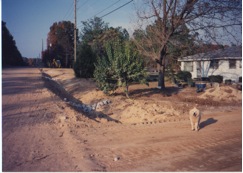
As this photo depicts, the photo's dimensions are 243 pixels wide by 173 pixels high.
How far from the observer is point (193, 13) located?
15.7 metres

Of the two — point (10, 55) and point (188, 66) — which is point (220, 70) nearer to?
point (188, 66)

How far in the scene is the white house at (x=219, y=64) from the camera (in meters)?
24.1

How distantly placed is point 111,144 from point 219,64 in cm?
A: 2119

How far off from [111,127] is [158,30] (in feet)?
32.7

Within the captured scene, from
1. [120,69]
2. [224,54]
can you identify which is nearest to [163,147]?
[120,69]

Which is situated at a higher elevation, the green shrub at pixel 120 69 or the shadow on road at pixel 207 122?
the green shrub at pixel 120 69

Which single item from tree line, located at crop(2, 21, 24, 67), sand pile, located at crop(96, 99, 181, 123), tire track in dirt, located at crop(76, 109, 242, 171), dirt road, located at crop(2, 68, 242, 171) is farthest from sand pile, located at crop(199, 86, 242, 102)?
tree line, located at crop(2, 21, 24, 67)

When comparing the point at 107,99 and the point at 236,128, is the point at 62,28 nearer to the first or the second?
the point at 107,99

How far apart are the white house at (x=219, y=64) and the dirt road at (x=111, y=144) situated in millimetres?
16113

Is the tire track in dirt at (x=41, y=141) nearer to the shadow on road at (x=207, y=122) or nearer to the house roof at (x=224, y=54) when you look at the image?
the shadow on road at (x=207, y=122)

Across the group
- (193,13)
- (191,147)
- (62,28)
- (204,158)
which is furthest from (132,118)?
(62,28)

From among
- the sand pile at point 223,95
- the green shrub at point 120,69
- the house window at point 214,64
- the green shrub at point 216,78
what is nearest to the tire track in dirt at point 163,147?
the green shrub at point 120,69

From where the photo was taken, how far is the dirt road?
5160mm

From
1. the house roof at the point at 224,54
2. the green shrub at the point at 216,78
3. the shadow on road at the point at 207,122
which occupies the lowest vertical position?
the shadow on road at the point at 207,122
